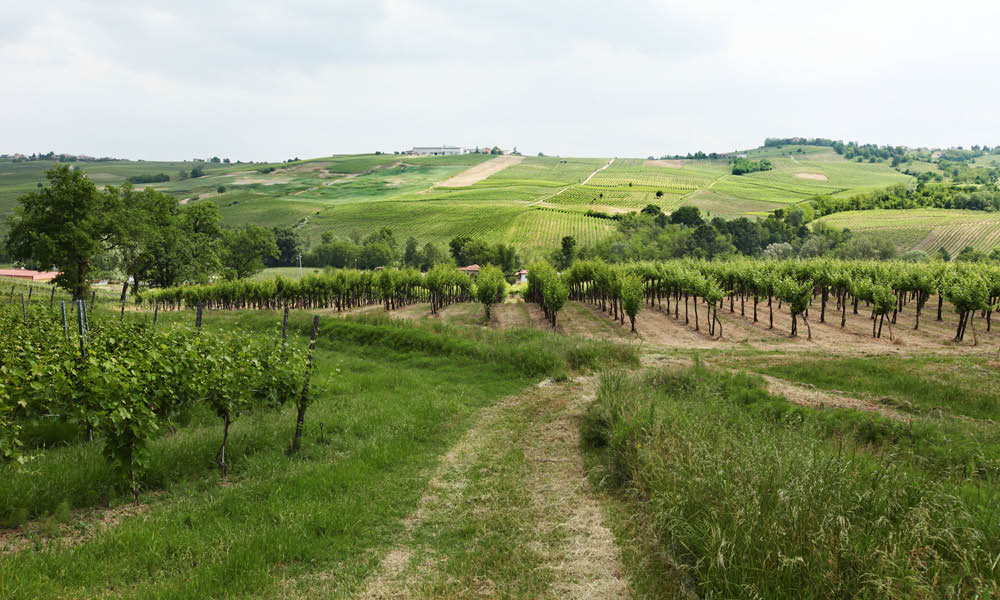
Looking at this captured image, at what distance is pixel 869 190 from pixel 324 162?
523 feet

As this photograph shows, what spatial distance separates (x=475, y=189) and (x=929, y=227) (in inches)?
3655

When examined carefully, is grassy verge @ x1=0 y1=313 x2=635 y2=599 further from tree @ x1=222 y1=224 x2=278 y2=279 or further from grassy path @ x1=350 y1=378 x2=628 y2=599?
tree @ x1=222 y1=224 x2=278 y2=279

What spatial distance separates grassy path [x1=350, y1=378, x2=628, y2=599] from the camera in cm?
516

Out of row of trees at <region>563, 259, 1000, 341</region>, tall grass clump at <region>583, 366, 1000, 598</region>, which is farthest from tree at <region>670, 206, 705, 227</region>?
tall grass clump at <region>583, 366, 1000, 598</region>

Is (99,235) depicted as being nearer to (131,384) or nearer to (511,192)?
(131,384)

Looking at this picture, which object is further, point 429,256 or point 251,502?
point 429,256

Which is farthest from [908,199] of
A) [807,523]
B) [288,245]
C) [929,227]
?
[807,523]

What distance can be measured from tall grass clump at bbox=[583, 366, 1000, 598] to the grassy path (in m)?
0.83

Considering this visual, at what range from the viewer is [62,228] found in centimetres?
3656

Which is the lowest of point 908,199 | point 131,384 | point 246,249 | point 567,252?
point 567,252

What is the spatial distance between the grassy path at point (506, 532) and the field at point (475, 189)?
8397 centimetres

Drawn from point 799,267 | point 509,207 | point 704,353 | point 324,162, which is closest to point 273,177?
point 324,162

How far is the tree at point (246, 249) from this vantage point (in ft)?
230

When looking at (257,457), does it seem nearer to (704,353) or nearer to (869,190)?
(704,353)
